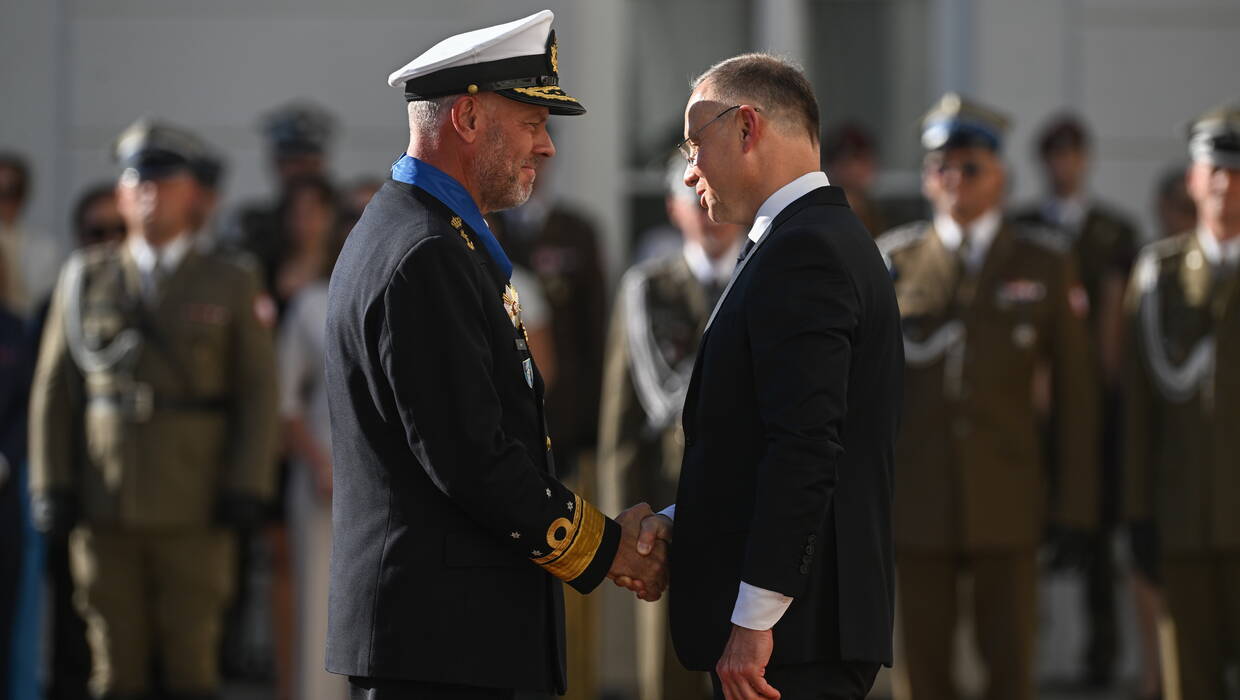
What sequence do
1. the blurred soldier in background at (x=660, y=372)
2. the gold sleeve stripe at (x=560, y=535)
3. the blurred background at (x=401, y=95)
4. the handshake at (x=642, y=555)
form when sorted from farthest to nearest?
the blurred background at (x=401, y=95), the blurred soldier in background at (x=660, y=372), the handshake at (x=642, y=555), the gold sleeve stripe at (x=560, y=535)

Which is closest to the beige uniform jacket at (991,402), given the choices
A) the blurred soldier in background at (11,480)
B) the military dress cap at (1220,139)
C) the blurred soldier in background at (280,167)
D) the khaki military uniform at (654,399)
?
the military dress cap at (1220,139)

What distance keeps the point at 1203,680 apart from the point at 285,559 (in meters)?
3.42

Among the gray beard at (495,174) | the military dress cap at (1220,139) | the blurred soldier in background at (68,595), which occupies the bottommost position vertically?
the blurred soldier in background at (68,595)

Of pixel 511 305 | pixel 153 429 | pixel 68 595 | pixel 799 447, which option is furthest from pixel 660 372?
pixel 799 447

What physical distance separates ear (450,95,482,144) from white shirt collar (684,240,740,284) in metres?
2.72

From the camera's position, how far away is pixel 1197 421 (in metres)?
5.59

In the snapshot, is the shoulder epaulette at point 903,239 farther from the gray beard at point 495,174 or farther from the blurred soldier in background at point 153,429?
the gray beard at point 495,174

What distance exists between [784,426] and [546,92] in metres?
0.85

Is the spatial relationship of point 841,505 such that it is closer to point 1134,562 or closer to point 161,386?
point 1134,562

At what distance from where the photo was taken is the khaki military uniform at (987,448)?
5816 mm

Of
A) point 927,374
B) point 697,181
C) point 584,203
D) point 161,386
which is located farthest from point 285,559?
point 697,181

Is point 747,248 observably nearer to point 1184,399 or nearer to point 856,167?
point 1184,399

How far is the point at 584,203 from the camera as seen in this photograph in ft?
25.5

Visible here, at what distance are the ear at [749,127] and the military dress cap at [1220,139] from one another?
2.63 m
